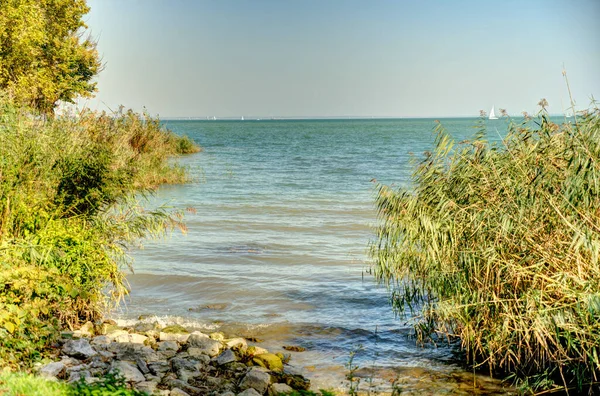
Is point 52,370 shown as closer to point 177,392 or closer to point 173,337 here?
point 177,392

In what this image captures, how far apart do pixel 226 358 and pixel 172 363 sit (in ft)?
2.50

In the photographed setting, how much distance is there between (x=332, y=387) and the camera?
27.8ft

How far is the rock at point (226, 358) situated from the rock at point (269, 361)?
1.05 ft

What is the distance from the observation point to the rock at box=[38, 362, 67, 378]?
23.5 ft

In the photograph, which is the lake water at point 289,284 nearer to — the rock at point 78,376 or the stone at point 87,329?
the stone at point 87,329

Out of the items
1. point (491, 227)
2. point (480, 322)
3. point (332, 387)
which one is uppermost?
point (491, 227)

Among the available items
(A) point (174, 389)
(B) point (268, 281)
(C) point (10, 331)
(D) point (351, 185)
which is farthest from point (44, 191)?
(D) point (351, 185)

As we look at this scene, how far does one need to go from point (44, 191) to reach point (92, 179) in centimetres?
83

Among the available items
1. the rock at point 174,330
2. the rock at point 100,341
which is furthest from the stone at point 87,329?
the rock at point 174,330

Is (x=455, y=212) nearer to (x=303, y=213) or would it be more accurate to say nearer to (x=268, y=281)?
(x=268, y=281)

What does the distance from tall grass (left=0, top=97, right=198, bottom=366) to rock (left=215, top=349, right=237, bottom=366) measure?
1.99 meters

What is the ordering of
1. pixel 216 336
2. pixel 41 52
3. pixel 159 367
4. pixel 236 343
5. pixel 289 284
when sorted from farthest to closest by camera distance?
1. pixel 41 52
2. pixel 289 284
3. pixel 216 336
4. pixel 236 343
5. pixel 159 367

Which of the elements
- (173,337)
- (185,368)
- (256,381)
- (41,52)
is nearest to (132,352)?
(185,368)

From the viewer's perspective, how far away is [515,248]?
8039 millimetres
